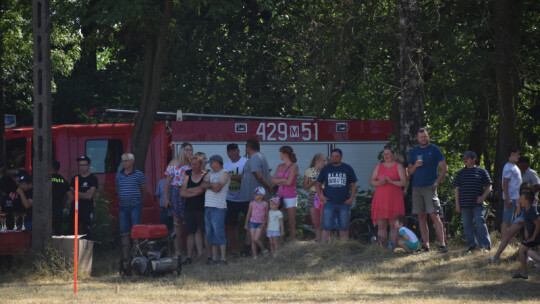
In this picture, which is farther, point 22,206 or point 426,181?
point 22,206

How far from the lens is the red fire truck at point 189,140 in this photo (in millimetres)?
17750

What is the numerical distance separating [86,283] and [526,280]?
20.0 feet

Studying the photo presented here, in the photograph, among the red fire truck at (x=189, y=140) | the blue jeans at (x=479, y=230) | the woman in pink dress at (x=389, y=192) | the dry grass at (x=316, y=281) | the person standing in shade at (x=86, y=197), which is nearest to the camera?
the dry grass at (x=316, y=281)

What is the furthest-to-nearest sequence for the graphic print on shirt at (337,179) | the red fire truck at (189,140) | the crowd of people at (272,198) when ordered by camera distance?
the red fire truck at (189,140)
the graphic print on shirt at (337,179)
the crowd of people at (272,198)

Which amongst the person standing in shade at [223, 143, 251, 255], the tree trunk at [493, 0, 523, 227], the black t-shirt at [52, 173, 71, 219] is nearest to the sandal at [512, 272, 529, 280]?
the tree trunk at [493, 0, 523, 227]

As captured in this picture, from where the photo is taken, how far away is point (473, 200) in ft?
44.6

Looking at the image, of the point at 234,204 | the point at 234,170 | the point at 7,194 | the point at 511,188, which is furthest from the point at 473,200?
the point at 7,194

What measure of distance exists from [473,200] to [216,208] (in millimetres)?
4192

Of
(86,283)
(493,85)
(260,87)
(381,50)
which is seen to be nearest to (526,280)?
(86,283)

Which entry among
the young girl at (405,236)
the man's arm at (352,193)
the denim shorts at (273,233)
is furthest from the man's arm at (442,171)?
the denim shorts at (273,233)

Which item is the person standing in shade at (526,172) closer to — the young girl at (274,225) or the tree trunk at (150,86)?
the young girl at (274,225)

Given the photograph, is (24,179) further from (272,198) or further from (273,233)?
(273,233)

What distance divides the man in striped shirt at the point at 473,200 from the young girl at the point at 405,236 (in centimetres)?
85

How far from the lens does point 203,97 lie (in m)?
25.0
